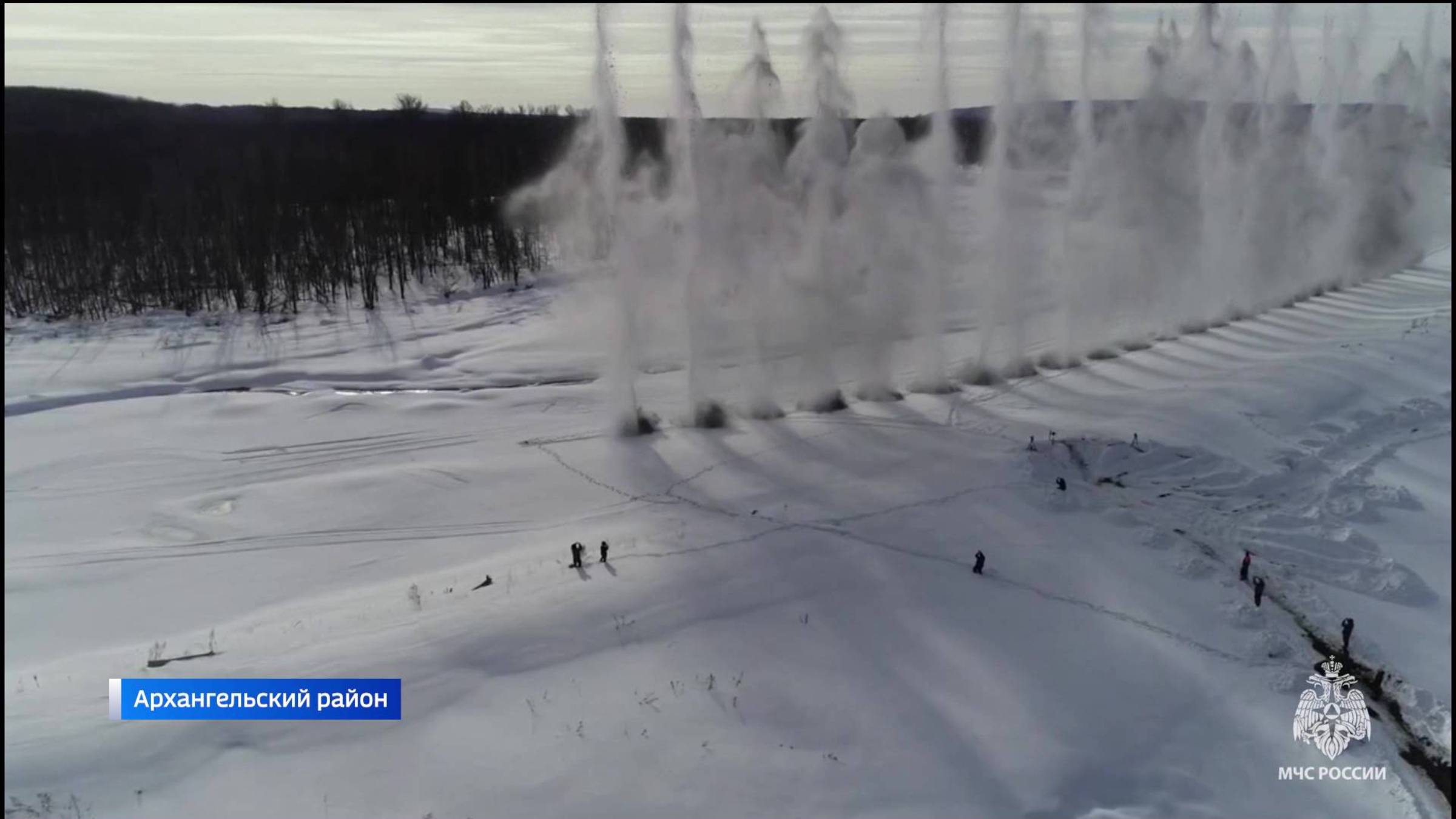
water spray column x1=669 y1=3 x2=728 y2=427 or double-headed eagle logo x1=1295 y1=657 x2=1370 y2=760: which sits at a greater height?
water spray column x1=669 y1=3 x2=728 y2=427

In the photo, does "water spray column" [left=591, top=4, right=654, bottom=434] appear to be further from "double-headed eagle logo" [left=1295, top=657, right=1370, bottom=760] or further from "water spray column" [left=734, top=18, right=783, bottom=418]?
"double-headed eagle logo" [left=1295, top=657, right=1370, bottom=760]

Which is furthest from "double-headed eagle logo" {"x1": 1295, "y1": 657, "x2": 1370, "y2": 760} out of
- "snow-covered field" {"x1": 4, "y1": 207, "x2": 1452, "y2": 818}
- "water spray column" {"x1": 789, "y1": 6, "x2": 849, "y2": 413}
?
"water spray column" {"x1": 789, "y1": 6, "x2": 849, "y2": 413}

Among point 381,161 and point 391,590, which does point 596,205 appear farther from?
point 381,161

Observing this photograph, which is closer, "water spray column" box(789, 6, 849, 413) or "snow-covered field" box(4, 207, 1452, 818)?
"snow-covered field" box(4, 207, 1452, 818)

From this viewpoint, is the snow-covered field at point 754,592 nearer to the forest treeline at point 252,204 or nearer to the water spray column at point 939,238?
the water spray column at point 939,238

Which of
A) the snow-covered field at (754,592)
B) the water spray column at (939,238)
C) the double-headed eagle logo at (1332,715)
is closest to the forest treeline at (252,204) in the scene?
the water spray column at (939,238)

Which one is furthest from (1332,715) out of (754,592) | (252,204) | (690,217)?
(252,204)
